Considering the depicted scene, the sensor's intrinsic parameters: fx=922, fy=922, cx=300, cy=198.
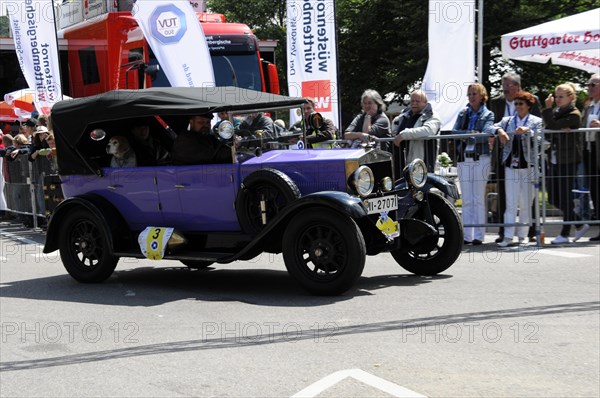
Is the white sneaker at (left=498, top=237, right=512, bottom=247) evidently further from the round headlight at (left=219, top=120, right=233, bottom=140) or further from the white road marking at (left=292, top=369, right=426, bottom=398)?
the white road marking at (left=292, top=369, right=426, bottom=398)

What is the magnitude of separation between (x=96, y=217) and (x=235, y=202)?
1546 mm

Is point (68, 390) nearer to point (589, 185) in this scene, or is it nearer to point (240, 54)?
point (589, 185)

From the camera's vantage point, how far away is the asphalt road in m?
5.43

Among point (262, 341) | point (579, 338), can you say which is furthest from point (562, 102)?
point (262, 341)

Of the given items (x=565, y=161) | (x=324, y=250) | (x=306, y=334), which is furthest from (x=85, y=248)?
(x=565, y=161)

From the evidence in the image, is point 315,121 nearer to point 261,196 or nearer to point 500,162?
point 261,196

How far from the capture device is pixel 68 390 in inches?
214

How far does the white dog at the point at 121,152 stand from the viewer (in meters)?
9.48

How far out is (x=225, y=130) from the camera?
8.52 m

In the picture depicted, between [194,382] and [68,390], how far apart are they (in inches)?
29.1

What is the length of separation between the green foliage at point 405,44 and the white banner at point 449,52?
13.7 m

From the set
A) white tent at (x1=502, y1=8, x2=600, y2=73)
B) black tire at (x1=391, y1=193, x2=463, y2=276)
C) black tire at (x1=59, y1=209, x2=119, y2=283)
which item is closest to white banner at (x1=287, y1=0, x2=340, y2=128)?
white tent at (x1=502, y1=8, x2=600, y2=73)

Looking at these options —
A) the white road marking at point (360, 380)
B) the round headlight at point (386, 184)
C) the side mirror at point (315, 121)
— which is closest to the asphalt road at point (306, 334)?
the white road marking at point (360, 380)

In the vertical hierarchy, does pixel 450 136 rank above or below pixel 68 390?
above
